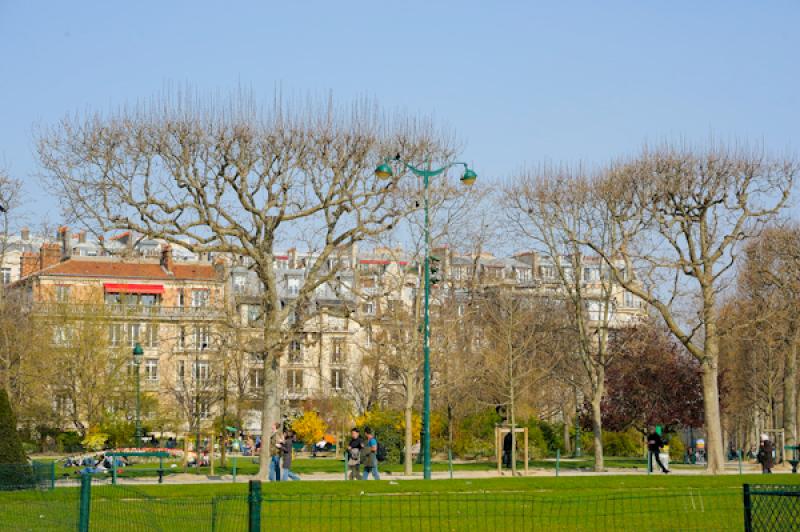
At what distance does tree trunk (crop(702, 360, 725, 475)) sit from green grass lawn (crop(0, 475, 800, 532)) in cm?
1292

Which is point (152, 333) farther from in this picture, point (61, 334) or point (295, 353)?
point (295, 353)

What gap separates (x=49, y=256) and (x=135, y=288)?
6.93 meters

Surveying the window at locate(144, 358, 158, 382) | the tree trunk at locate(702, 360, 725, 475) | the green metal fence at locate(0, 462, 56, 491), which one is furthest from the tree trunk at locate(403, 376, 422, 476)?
the window at locate(144, 358, 158, 382)

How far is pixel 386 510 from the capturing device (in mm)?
19391

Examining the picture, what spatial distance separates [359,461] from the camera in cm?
3159

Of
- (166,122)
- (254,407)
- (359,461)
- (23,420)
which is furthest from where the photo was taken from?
(254,407)

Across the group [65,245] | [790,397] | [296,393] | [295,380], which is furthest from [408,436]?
[65,245]

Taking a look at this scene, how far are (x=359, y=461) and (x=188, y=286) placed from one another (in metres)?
55.7

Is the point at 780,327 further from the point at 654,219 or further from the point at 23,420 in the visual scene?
the point at 23,420

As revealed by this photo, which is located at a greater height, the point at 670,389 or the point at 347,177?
the point at 347,177

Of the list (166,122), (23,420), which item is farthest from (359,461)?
(23,420)

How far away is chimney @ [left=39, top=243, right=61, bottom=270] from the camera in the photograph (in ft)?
277

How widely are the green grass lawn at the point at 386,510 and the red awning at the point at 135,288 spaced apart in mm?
60823

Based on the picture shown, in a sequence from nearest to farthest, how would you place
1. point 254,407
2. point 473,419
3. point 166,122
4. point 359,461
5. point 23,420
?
point 359,461, point 166,122, point 473,419, point 23,420, point 254,407
